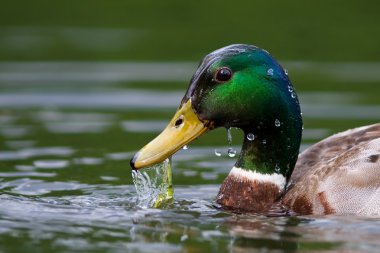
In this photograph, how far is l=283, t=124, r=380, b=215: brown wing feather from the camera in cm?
857

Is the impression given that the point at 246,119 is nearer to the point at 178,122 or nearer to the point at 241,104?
the point at 241,104

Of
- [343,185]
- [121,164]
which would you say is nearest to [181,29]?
[121,164]

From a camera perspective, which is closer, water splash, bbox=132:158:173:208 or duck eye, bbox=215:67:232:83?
duck eye, bbox=215:67:232:83

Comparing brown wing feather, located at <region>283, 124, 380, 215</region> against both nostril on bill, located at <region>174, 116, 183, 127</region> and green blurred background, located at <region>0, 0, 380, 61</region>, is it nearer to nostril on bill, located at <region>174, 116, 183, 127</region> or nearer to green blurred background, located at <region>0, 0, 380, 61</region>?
nostril on bill, located at <region>174, 116, 183, 127</region>

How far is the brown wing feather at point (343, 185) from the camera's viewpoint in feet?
28.1

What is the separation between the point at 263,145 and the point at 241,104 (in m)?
0.43

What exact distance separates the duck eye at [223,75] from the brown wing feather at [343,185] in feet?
3.25

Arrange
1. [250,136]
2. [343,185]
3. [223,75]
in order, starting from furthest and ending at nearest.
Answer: [250,136] < [223,75] < [343,185]

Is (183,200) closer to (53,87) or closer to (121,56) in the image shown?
(53,87)

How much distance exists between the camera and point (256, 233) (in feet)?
26.5

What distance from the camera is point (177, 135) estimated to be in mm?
8836

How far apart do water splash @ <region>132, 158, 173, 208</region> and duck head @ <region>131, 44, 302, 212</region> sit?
39 cm

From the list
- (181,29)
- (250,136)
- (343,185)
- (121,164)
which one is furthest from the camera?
(181,29)

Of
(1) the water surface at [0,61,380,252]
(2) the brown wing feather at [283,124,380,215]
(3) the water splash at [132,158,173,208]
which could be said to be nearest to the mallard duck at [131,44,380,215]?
(2) the brown wing feather at [283,124,380,215]
